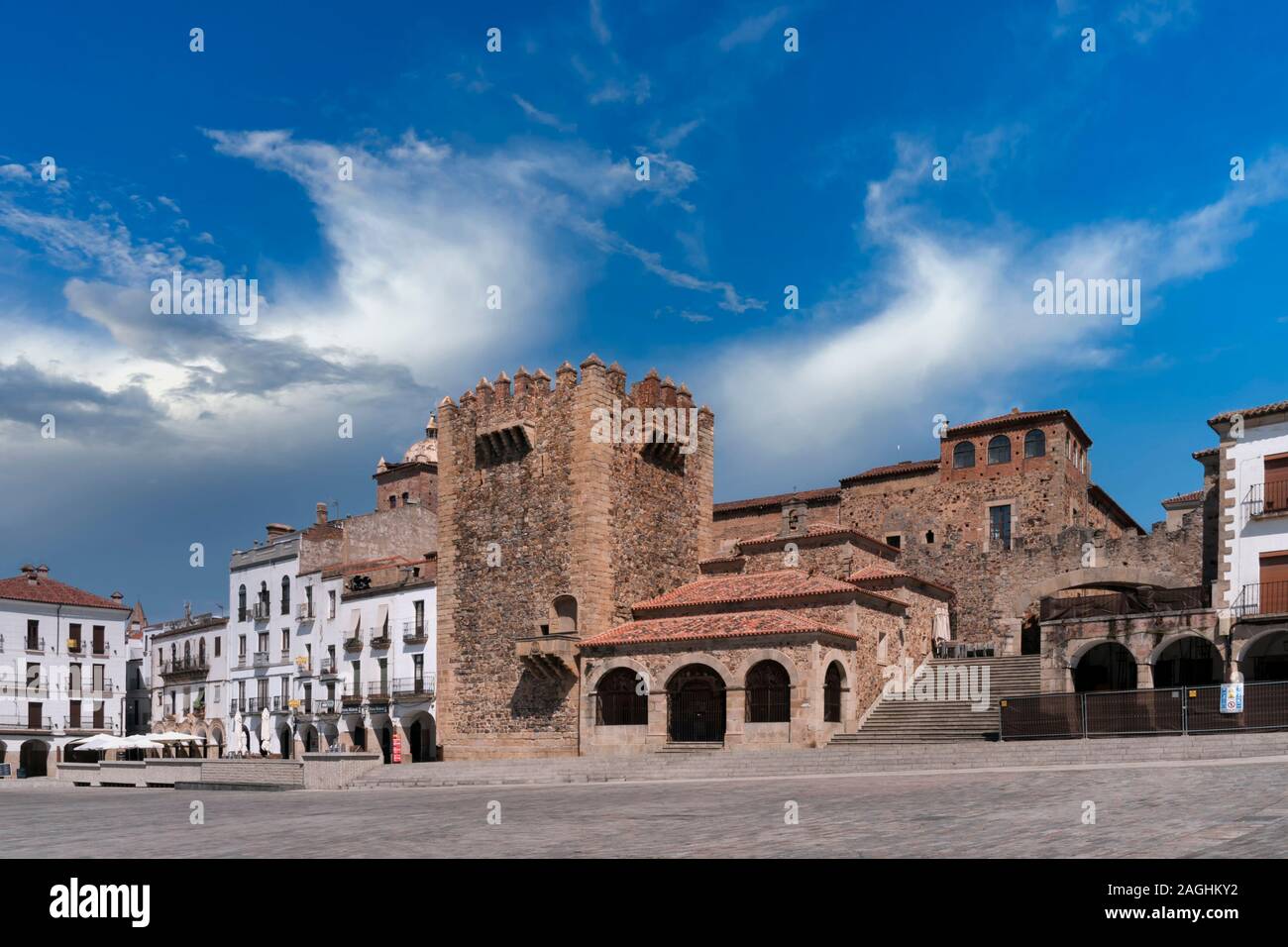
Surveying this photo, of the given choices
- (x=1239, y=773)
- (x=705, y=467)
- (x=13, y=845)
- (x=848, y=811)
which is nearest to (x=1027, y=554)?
(x=705, y=467)

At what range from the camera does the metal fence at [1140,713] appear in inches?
984

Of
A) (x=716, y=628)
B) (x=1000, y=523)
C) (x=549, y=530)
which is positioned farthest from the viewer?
(x=1000, y=523)

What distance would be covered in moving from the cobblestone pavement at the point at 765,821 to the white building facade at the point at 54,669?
41787 millimetres

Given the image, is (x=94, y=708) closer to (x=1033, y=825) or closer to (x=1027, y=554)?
(x=1027, y=554)

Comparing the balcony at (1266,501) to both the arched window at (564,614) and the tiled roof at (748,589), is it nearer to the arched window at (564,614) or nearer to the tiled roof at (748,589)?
the tiled roof at (748,589)

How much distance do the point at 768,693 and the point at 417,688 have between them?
860 inches

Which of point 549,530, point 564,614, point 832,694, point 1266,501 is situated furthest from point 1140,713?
point 549,530

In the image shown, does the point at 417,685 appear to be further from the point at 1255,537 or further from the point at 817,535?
the point at 1255,537

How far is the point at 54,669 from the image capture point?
6519 cm

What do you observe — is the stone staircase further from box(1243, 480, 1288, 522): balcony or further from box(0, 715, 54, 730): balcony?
box(0, 715, 54, 730): balcony

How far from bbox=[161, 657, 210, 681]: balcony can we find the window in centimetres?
3964

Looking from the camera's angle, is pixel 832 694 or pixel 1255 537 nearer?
pixel 1255 537
